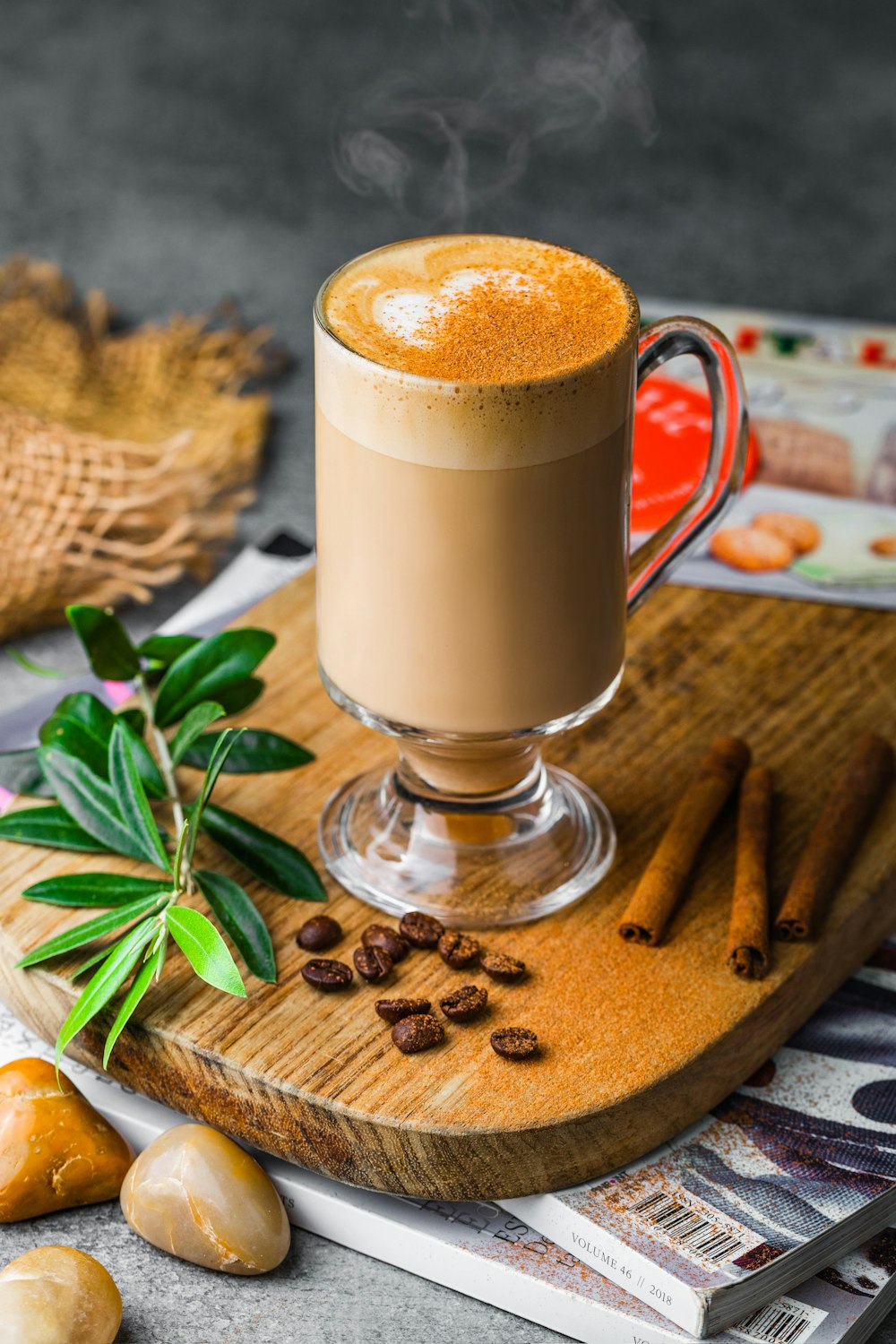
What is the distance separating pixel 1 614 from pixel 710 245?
1405mm

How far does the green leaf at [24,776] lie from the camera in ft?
4.52

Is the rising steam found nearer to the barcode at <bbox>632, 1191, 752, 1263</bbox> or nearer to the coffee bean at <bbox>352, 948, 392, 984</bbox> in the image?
the coffee bean at <bbox>352, 948, 392, 984</bbox>

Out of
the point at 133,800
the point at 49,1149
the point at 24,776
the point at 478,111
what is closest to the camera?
the point at 49,1149

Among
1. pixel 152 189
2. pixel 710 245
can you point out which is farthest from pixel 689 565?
pixel 152 189

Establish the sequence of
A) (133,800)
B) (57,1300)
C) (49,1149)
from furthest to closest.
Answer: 1. (133,800)
2. (49,1149)
3. (57,1300)

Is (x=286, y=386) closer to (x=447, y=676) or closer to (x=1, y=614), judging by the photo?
(x=1, y=614)

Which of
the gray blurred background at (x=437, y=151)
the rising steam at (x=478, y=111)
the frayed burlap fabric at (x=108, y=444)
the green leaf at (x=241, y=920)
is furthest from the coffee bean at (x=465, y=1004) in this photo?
the rising steam at (x=478, y=111)

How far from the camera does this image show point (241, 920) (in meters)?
1.26

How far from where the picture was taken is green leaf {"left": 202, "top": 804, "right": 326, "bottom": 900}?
4.32ft

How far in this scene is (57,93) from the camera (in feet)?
10.0

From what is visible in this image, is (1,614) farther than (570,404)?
Yes

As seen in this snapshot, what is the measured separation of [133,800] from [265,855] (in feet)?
0.39

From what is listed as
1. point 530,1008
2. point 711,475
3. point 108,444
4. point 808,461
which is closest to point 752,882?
point 530,1008

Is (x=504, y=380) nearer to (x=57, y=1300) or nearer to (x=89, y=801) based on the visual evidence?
(x=89, y=801)
